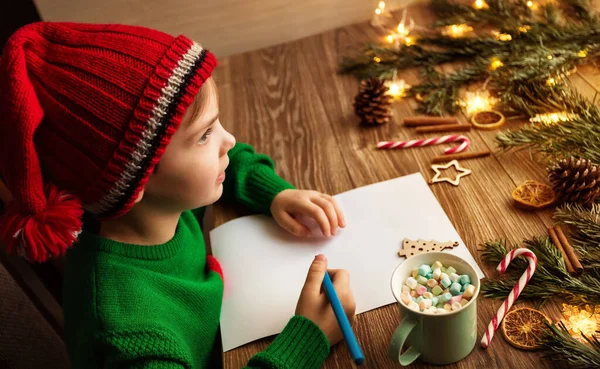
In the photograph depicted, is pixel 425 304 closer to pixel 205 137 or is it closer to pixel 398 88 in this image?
pixel 205 137

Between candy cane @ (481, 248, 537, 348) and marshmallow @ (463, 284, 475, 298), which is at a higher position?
marshmallow @ (463, 284, 475, 298)

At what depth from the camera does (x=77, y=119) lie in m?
0.69

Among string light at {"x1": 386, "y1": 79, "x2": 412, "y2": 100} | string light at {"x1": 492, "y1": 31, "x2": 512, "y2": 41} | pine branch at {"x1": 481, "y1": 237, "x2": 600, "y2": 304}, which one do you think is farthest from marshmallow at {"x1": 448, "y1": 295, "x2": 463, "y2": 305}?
string light at {"x1": 492, "y1": 31, "x2": 512, "y2": 41}

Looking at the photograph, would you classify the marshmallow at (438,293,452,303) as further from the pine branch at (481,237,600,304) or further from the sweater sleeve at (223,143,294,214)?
the sweater sleeve at (223,143,294,214)

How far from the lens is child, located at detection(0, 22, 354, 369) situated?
0.69 metres

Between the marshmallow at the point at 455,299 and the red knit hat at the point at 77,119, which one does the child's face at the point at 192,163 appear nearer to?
the red knit hat at the point at 77,119

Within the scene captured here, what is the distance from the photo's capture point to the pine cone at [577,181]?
79 centimetres

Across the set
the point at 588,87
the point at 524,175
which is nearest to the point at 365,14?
the point at 588,87

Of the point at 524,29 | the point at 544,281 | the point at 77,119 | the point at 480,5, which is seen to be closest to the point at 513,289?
the point at 544,281

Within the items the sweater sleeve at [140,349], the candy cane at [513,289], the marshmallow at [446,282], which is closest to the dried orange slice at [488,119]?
the candy cane at [513,289]

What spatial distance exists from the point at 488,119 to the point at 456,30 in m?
0.39

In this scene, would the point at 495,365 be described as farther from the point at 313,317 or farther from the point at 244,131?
the point at 244,131

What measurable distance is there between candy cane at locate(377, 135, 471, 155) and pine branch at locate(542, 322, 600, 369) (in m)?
0.43

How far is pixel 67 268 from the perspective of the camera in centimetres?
89
